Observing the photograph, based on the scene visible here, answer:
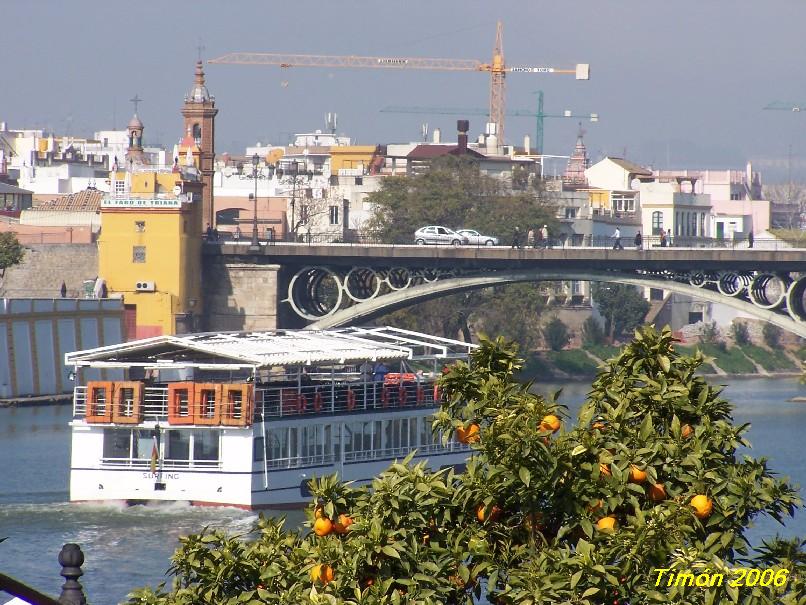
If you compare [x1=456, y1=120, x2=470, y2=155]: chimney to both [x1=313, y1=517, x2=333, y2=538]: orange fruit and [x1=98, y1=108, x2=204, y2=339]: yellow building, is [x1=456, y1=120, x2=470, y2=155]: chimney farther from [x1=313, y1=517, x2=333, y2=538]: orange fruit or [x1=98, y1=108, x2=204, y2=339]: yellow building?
[x1=313, y1=517, x2=333, y2=538]: orange fruit

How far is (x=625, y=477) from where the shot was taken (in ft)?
37.0

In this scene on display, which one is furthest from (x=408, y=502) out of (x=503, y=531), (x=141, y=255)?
(x=141, y=255)

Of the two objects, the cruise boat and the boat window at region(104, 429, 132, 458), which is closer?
the cruise boat

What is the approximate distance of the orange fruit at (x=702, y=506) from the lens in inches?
447

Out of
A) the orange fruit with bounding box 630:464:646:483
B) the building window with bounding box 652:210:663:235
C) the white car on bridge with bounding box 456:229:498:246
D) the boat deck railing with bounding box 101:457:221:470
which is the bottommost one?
the boat deck railing with bounding box 101:457:221:470

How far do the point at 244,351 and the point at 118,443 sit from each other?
3264 millimetres

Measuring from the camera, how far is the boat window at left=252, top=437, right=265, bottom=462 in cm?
3312

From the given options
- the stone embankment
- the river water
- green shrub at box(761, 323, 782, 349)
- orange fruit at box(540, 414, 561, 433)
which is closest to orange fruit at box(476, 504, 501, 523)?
orange fruit at box(540, 414, 561, 433)

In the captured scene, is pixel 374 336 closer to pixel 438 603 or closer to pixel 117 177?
pixel 117 177

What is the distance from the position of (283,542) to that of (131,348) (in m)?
23.4

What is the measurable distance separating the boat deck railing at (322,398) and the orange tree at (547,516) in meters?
21.5

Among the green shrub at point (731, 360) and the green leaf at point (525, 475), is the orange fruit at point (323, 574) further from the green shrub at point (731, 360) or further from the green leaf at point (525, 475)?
the green shrub at point (731, 360)

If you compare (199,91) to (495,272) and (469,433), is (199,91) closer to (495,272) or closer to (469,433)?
(495,272)

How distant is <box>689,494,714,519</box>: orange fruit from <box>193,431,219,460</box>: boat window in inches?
887
